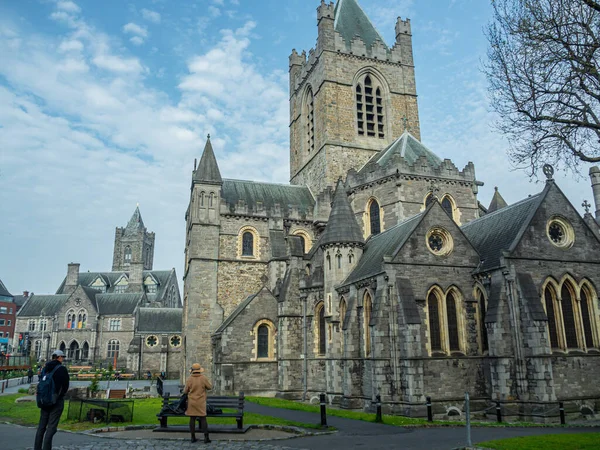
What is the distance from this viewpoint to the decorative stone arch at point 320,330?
27656mm

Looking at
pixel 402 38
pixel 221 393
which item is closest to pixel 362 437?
pixel 221 393

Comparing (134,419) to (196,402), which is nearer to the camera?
(196,402)

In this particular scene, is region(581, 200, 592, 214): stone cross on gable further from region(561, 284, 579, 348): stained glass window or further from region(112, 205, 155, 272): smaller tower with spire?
region(112, 205, 155, 272): smaller tower with spire

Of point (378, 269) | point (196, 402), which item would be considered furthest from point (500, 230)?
point (196, 402)

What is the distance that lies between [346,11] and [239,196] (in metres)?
20.6

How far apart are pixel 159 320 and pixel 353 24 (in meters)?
40.6

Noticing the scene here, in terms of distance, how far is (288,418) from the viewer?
57.8ft

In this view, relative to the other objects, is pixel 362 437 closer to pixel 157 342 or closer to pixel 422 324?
pixel 422 324

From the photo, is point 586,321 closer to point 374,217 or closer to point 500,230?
point 500,230

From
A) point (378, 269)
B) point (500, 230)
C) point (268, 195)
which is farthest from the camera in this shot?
point (268, 195)

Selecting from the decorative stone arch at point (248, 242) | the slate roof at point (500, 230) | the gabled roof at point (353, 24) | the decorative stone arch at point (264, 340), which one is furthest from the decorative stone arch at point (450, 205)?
the gabled roof at point (353, 24)

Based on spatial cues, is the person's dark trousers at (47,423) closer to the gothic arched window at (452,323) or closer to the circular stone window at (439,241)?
the gothic arched window at (452,323)

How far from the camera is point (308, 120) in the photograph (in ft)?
141

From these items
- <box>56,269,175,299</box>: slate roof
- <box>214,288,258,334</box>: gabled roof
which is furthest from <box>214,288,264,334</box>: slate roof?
<box>56,269,175,299</box>: slate roof
